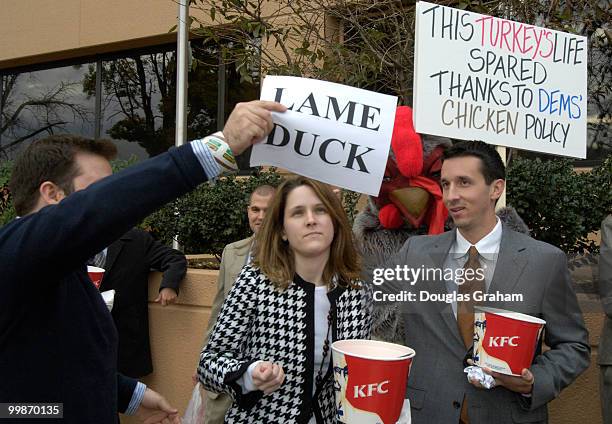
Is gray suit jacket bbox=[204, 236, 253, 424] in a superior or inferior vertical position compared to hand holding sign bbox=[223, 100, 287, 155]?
inferior

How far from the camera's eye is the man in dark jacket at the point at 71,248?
4.92 ft

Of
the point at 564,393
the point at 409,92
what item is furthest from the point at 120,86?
the point at 564,393

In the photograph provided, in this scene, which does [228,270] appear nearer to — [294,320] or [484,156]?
[294,320]

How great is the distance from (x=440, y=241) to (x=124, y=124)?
34.4 ft

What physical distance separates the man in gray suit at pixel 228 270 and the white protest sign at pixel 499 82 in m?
0.98

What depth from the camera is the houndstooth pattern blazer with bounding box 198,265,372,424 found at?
2426mm

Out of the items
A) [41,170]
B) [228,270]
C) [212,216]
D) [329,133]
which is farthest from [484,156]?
[212,216]

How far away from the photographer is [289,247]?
2.71 meters

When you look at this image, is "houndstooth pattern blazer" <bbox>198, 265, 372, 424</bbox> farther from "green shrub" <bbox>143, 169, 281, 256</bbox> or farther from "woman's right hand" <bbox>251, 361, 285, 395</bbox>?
"green shrub" <bbox>143, 169, 281, 256</bbox>

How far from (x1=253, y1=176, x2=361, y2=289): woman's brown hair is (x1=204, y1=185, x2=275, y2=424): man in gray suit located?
0.48 metres

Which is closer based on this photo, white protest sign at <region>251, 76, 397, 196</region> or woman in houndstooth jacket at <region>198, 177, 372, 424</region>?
white protest sign at <region>251, 76, 397, 196</region>

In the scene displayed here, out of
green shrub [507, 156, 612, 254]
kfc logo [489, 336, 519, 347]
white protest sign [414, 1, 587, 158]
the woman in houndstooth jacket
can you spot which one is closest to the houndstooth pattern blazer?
the woman in houndstooth jacket

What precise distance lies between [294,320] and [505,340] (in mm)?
740

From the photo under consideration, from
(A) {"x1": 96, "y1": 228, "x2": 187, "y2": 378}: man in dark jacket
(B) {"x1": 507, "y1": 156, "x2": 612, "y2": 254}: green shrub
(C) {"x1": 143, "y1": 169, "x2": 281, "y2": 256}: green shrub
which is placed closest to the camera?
(B) {"x1": 507, "y1": 156, "x2": 612, "y2": 254}: green shrub
